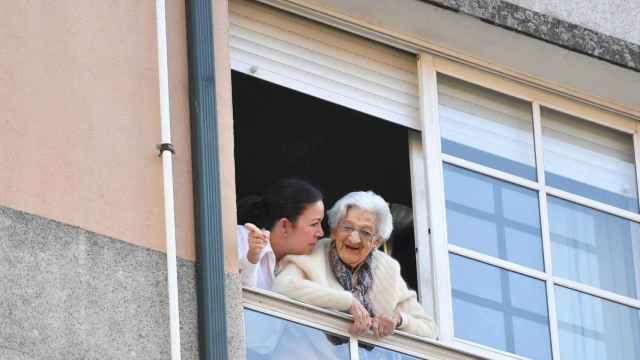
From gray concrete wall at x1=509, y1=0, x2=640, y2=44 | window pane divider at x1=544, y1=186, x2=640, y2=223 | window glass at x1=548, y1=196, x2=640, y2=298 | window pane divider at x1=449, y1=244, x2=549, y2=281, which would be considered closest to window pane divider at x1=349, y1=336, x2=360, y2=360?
window pane divider at x1=449, y1=244, x2=549, y2=281

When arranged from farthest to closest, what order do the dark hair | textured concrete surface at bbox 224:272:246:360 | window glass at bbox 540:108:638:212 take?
1. window glass at bbox 540:108:638:212
2. the dark hair
3. textured concrete surface at bbox 224:272:246:360

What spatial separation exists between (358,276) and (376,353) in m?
0.73

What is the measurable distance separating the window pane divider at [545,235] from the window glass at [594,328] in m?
0.07

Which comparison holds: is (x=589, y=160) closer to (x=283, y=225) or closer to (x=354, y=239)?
(x=354, y=239)

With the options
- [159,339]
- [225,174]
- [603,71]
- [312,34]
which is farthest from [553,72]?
[159,339]

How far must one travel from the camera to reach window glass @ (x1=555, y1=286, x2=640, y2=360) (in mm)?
13156

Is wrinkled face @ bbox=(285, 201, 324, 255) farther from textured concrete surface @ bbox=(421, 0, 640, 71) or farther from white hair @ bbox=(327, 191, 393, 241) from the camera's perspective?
textured concrete surface @ bbox=(421, 0, 640, 71)

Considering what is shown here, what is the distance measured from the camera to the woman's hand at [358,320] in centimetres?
1191

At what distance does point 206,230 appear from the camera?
11258 mm

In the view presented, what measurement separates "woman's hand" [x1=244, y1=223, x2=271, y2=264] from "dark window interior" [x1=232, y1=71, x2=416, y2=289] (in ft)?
10.3

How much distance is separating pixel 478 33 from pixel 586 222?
1260 millimetres

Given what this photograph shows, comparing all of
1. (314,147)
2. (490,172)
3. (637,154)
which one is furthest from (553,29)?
(314,147)

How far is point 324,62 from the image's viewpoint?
12945mm

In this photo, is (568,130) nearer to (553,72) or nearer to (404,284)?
(553,72)
